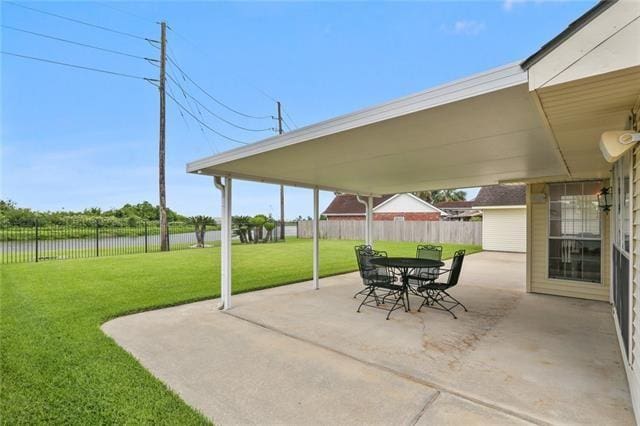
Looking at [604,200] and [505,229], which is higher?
[604,200]

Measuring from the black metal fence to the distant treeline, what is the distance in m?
0.52

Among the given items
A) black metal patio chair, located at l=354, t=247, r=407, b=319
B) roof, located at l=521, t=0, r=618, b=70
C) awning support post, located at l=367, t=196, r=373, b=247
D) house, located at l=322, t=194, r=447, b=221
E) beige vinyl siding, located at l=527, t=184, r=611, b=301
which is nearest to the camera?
roof, located at l=521, t=0, r=618, b=70

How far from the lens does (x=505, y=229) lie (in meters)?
14.8

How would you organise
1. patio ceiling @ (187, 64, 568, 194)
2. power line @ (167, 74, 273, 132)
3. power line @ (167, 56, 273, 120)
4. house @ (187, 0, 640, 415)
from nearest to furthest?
house @ (187, 0, 640, 415)
patio ceiling @ (187, 64, 568, 194)
power line @ (167, 56, 273, 120)
power line @ (167, 74, 273, 132)

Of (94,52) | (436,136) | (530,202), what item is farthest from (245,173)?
(94,52)

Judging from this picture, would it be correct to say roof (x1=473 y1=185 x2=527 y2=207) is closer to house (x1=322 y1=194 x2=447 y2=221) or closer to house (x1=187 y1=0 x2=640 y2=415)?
house (x1=322 y1=194 x2=447 y2=221)

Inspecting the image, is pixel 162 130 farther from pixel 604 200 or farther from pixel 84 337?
pixel 604 200

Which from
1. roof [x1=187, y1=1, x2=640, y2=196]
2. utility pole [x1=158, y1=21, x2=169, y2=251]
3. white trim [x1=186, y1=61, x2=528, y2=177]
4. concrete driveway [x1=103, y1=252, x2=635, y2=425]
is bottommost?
concrete driveway [x1=103, y1=252, x2=635, y2=425]

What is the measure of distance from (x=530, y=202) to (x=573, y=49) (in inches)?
223

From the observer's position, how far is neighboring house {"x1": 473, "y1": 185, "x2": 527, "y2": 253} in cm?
1432

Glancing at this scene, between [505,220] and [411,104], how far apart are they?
14.6m

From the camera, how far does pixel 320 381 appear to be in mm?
2873

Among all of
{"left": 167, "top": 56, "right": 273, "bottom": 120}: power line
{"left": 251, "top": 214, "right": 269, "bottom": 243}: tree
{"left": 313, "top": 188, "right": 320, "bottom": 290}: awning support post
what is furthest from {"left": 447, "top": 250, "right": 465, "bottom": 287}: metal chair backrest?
{"left": 251, "top": 214, "right": 269, "bottom": 243}: tree

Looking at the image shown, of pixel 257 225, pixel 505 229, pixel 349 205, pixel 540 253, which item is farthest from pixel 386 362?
pixel 349 205
